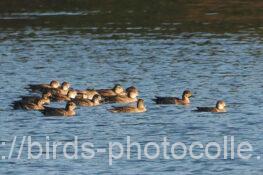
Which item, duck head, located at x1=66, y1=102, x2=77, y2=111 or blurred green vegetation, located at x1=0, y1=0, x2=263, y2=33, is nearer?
duck head, located at x1=66, y1=102, x2=77, y2=111

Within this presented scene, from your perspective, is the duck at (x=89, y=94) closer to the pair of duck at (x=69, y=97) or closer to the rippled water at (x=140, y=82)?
the pair of duck at (x=69, y=97)

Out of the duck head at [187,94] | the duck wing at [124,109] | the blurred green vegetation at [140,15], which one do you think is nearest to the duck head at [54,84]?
the duck wing at [124,109]

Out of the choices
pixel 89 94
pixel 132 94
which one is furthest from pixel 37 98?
pixel 132 94

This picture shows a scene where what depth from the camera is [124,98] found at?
40.7m

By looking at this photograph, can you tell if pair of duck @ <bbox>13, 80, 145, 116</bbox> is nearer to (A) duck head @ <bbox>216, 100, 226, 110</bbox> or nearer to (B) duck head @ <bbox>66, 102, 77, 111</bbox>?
(B) duck head @ <bbox>66, 102, 77, 111</bbox>

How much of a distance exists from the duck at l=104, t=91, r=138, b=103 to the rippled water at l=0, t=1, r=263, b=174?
19.8 inches

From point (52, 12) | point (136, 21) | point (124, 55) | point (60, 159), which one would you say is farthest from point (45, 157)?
point (52, 12)

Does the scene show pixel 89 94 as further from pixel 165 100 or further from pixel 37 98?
pixel 165 100

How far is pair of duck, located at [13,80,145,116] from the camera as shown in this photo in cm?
3744

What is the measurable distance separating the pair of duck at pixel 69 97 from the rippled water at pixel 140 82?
0.34m

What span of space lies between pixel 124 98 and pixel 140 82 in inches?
139

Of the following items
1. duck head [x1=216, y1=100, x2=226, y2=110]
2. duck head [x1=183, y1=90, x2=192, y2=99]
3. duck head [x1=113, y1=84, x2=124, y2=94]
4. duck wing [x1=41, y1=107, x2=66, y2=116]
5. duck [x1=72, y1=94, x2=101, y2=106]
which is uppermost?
duck head [x1=113, y1=84, x2=124, y2=94]

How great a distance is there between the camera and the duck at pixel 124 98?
40.2 m

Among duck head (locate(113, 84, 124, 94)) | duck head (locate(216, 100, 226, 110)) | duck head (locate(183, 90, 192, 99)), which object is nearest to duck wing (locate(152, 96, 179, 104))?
duck head (locate(183, 90, 192, 99))
